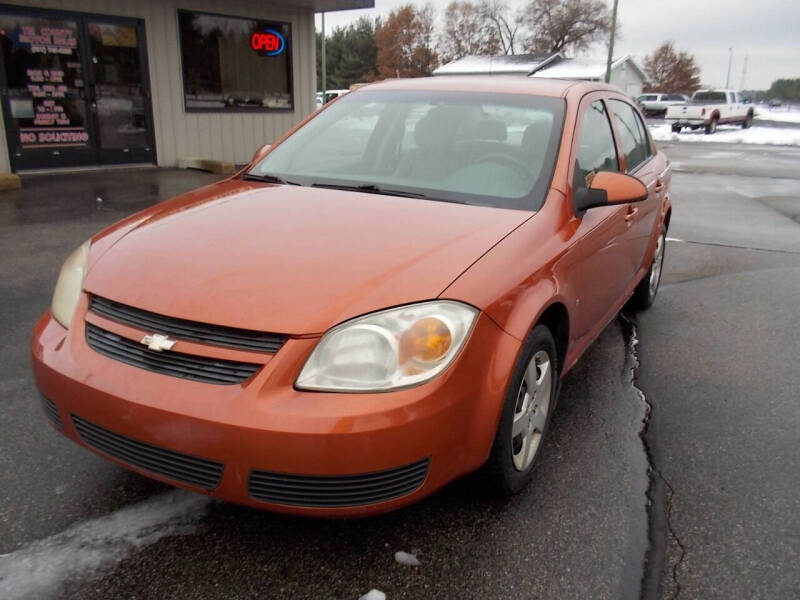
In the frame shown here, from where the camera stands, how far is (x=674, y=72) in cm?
7812

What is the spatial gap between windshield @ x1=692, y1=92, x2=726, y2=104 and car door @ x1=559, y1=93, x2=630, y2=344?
35.0 meters

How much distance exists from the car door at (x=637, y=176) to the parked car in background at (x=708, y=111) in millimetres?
31868

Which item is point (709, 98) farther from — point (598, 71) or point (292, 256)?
point (292, 256)

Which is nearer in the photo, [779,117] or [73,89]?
[73,89]

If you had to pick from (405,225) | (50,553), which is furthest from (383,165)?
(50,553)

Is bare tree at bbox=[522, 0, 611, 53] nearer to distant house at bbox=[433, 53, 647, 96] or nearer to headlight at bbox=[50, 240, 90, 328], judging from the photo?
distant house at bbox=[433, 53, 647, 96]

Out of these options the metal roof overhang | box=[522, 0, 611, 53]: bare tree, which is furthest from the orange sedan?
box=[522, 0, 611, 53]: bare tree

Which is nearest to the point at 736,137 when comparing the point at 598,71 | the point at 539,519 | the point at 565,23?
the point at 598,71

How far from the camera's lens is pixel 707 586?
217 cm

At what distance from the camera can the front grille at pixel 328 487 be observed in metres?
1.92

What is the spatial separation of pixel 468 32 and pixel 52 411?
75404mm

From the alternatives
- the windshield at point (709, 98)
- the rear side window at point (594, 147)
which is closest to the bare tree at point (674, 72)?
the windshield at point (709, 98)

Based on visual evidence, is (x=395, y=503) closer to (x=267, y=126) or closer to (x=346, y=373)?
(x=346, y=373)

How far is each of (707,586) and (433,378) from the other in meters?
1.15
